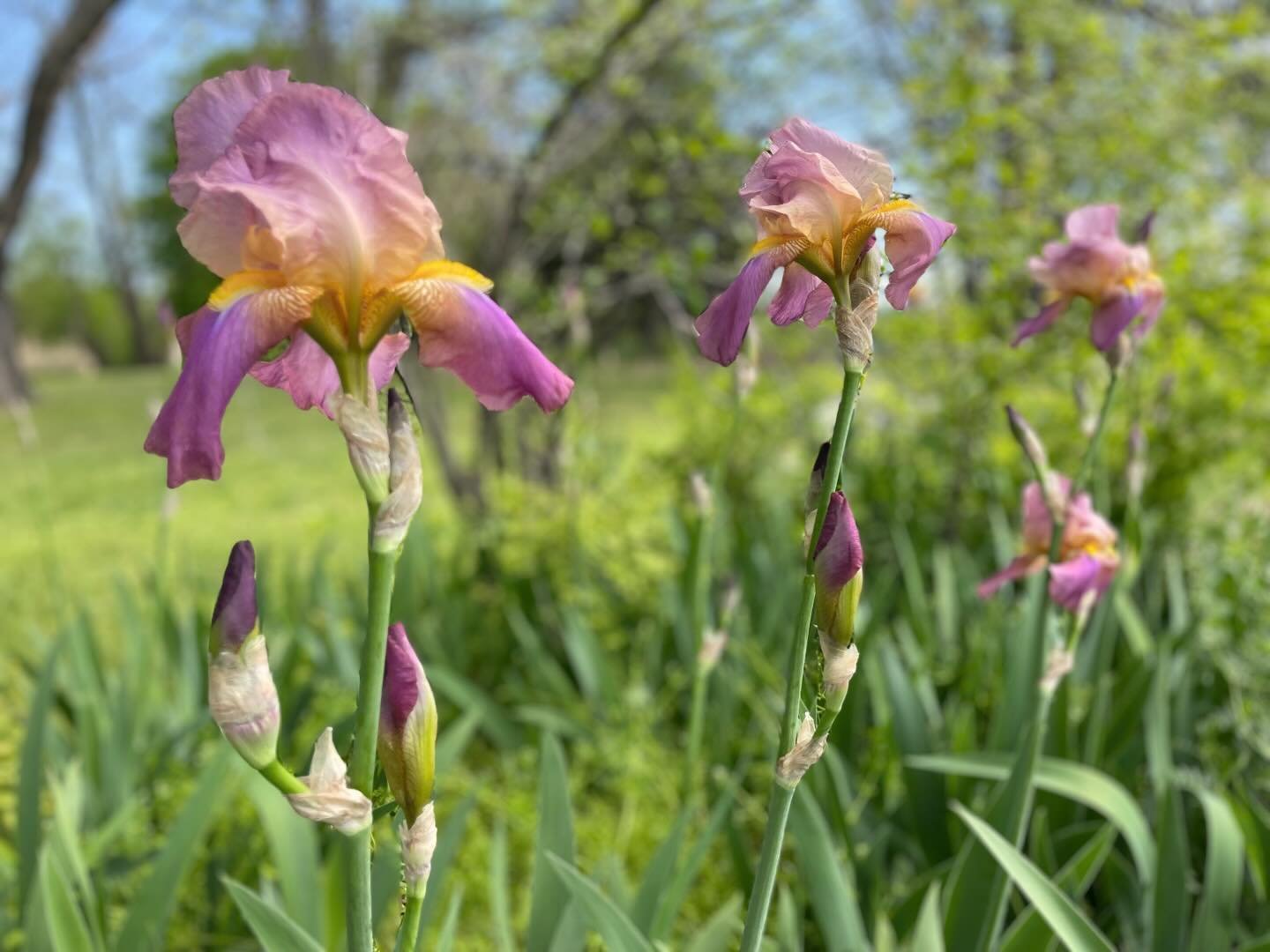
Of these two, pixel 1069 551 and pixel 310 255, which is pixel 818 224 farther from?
pixel 1069 551

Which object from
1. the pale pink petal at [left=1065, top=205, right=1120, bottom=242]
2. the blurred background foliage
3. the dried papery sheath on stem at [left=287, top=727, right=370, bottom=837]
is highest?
the pale pink petal at [left=1065, top=205, right=1120, bottom=242]

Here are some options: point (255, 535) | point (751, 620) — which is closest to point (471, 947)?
point (751, 620)

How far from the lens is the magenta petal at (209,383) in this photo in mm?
656

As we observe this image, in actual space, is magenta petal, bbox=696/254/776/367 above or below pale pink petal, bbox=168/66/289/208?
below

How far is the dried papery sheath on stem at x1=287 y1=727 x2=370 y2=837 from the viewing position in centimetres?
68

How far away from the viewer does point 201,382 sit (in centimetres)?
66

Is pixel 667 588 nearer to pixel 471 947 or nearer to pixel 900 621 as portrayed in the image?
pixel 900 621

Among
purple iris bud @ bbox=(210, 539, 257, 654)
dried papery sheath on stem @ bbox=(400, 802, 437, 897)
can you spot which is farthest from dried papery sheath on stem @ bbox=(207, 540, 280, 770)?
dried papery sheath on stem @ bbox=(400, 802, 437, 897)

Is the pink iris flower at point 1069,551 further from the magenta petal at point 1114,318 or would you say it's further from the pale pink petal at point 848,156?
the pale pink petal at point 848,156

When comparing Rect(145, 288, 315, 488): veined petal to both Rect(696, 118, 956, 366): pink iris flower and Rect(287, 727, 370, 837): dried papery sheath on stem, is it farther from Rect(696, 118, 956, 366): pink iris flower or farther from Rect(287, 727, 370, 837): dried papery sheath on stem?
Rect(696, 118, 956, 366): pink iris flower

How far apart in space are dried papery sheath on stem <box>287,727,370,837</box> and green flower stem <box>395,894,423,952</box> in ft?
0.35

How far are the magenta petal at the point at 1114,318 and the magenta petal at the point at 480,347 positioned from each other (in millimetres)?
1062

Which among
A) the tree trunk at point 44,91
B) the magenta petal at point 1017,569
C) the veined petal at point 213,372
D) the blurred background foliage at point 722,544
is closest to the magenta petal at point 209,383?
the veined petal at point 213,372

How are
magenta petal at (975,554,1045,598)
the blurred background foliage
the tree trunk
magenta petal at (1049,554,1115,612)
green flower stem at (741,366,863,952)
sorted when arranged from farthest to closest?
1. the tree trunk
2. the blurred background foliage
3. magenta petal at (975,554,1045,598)
4. magenta petal at (1049,554,1115,612)
5. green flower stem at (741,366,863,952)
